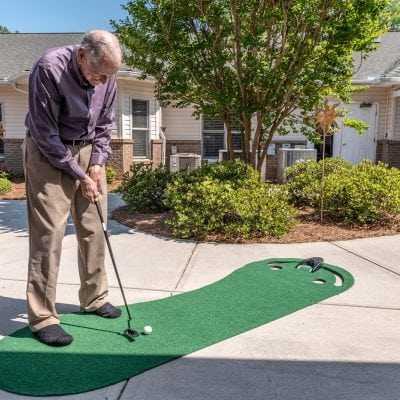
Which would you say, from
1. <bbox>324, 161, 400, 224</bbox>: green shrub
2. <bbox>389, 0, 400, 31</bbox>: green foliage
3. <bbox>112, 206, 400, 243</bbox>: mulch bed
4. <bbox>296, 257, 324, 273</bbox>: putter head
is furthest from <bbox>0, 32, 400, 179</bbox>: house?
<bbox>296, 257, 324, 273</bbox>: putter head

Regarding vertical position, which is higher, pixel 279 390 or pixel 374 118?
pixel 374 118

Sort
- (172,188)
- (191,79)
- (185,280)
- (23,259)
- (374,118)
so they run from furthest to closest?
(374,118), (191,79), (172,188), (23,259), (185,280)

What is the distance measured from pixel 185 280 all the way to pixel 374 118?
35.2 feet

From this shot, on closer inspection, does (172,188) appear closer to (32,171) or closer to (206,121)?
(32,171)

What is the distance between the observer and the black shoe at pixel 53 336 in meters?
2.67

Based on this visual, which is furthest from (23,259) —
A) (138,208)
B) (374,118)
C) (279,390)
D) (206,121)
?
(374,118)

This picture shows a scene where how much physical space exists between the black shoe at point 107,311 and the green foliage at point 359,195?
4.00 metres

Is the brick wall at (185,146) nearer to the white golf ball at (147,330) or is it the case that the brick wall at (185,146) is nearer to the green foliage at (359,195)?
the green foliage at (359,195)

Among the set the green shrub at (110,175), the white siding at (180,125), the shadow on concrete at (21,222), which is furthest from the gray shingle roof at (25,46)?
the shadow on concrete at (21,222)

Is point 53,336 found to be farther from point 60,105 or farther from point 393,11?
point 393,11

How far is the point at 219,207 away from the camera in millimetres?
5520

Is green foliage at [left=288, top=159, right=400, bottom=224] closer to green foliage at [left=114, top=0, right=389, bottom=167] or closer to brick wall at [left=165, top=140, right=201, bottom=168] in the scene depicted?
green foliage at [left=114, top=0, right=389, bottom=167]

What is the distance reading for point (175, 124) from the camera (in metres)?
13.9

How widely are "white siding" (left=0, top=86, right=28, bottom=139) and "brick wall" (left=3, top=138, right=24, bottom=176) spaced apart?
15 centimetres
